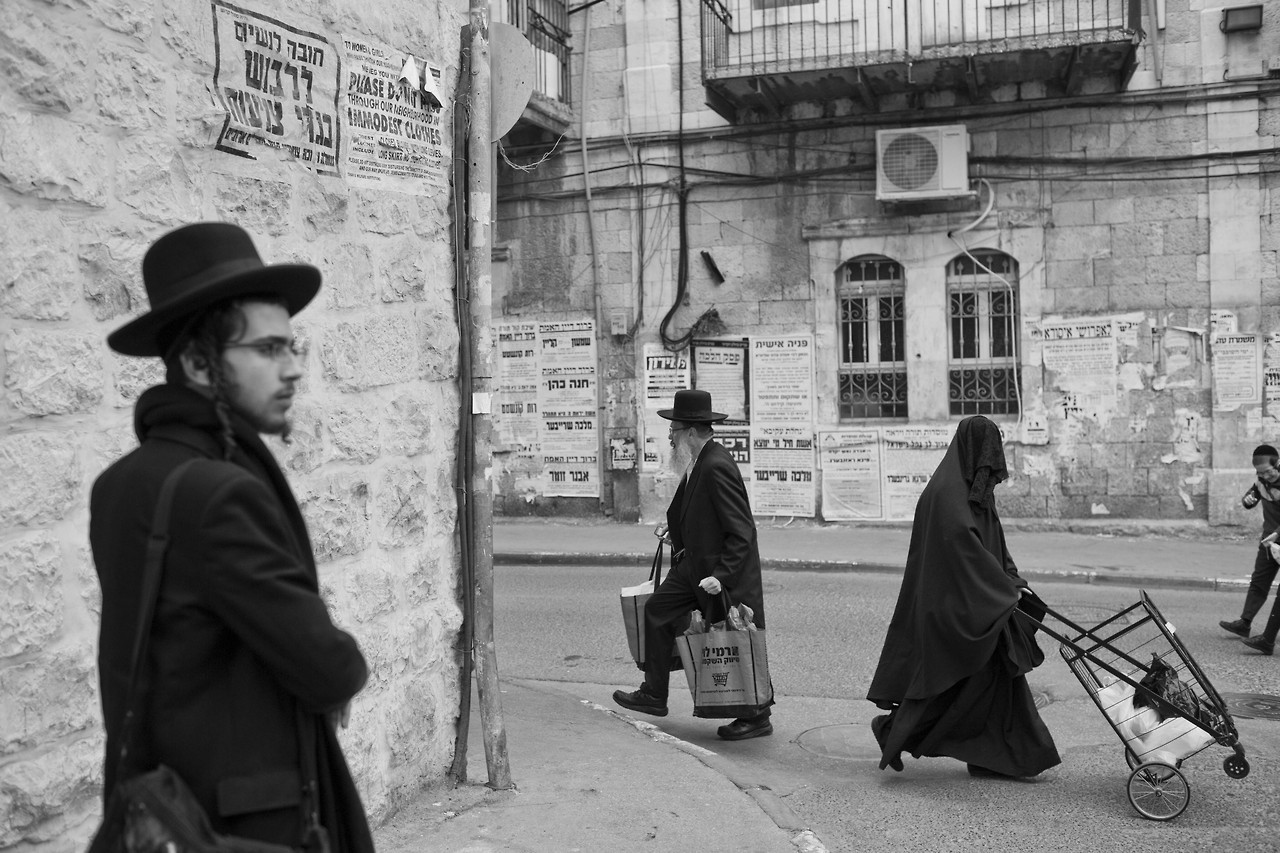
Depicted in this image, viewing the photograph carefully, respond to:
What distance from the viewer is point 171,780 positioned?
220cm

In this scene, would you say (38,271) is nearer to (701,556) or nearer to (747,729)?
(701,556)

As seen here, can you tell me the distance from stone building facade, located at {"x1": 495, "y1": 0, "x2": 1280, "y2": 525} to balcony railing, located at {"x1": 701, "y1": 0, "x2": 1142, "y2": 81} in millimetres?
319

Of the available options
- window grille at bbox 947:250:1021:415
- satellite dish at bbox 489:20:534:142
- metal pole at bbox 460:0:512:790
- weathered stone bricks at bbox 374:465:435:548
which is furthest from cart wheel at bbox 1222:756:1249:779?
window grille at bbox 947:250:1021:415

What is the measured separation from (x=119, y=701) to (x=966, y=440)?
190 inches

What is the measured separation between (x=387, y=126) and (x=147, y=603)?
3317 millimetres

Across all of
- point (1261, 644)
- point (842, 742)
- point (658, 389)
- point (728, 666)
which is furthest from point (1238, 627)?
point (658, 389)

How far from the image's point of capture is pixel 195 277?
2.35 metres

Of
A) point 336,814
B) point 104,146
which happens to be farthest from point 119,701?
point 104,146

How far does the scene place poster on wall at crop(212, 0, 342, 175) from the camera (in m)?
4.17

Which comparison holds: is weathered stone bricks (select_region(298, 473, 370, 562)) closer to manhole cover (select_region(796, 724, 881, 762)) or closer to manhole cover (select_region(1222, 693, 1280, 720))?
manhole cover (select_region(796, 724, 881, 762))

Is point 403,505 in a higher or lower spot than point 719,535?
higher

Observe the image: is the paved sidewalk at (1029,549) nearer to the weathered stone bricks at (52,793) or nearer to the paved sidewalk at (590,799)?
the paved sidewalk at (590,799)

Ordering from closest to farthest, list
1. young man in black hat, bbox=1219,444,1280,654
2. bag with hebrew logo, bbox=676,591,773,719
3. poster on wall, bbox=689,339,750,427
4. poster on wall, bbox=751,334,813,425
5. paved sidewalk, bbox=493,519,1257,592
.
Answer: bag with hebrew logo, bbox=676,591,773,719
young man in black hat, bbox=1219,444,1280,654
paved sidewalk, bbox=493,519,1257,592
poster on wall, bbox=751,334,813,425
poster on wall, bbox=689,339,750,427

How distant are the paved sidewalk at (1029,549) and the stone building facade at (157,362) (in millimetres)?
8681
